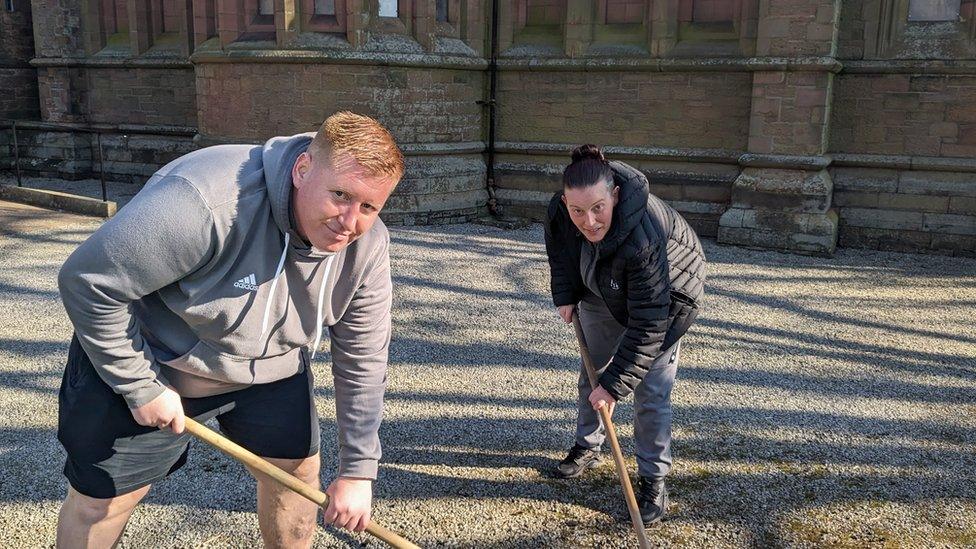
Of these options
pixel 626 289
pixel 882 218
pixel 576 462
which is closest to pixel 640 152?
pixel 882 218

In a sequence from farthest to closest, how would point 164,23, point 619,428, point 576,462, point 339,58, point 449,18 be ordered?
point 164,23 → point 449,18 → point 339,58 → point 619,428 → point 576,462

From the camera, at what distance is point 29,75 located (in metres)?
13.8

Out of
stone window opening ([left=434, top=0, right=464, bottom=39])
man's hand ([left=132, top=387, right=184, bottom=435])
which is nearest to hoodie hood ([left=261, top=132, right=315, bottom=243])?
man's hand ([left=132, top=387, right=184, bottom=435])

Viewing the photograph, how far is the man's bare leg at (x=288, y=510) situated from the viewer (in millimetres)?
2443

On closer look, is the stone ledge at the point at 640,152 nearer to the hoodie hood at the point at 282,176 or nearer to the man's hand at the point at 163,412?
the hoodie hood at the point at 282,176

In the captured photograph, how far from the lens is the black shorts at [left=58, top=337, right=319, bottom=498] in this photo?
2.07m

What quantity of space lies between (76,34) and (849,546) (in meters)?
13.5

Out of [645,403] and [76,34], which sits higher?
[76,34]

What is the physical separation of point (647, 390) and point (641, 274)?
1.93 ft

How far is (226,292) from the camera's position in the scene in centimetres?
201

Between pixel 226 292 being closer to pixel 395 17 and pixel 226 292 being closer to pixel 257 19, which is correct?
pixel 395 17

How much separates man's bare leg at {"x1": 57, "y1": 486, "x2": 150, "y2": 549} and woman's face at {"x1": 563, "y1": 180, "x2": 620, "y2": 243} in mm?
1580

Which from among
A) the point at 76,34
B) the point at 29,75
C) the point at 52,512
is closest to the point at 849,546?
the point at 52,512

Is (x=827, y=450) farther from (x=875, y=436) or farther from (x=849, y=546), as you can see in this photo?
(x=849, y=546)
